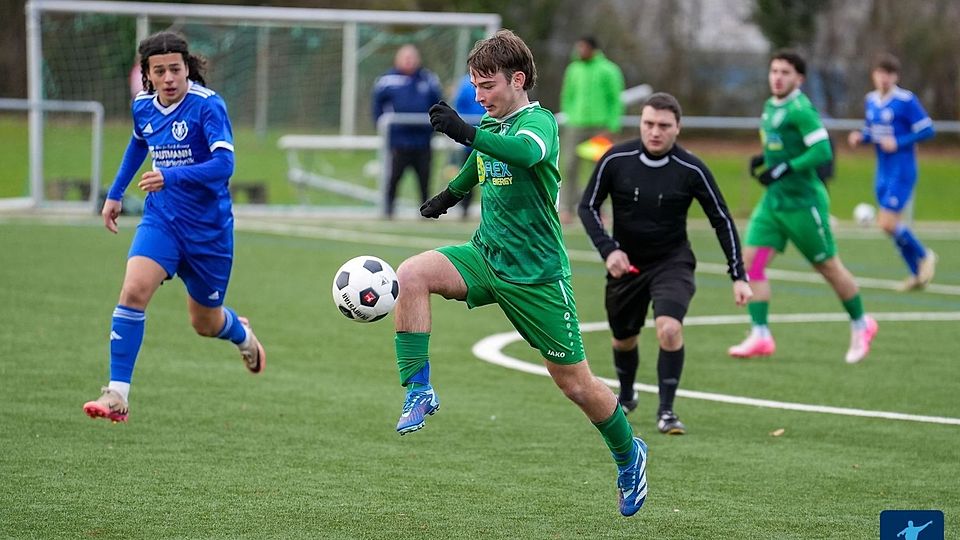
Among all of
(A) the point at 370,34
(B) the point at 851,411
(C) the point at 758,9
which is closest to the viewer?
(B) the point at 851,411

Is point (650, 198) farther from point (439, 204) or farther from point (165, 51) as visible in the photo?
point (165, 51)

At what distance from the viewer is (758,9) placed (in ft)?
115

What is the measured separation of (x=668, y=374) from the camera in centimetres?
806

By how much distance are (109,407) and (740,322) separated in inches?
267

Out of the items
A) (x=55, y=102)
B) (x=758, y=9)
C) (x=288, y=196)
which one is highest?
(x=758, y=9)

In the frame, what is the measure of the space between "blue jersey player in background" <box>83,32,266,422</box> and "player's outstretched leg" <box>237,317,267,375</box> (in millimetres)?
668

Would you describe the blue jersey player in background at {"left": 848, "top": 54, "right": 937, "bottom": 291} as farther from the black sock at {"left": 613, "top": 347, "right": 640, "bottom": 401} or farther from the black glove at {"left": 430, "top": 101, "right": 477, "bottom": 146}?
the black glove at {"left": 430, "top": 101, "right": 477, "bottom": 146}

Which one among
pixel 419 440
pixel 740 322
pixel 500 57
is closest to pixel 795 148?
pixel 740 322

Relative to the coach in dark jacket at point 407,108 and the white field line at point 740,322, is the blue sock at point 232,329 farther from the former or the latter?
the coach in dark jacket at point 407,108

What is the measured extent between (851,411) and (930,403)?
0.62 metres

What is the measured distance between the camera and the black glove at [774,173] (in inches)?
410

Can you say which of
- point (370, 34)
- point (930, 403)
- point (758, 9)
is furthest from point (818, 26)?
point (930, 403)

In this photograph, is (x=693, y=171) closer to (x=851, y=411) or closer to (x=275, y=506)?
(x=851, y=411)

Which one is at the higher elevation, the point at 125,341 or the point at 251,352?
the point at 125,341
